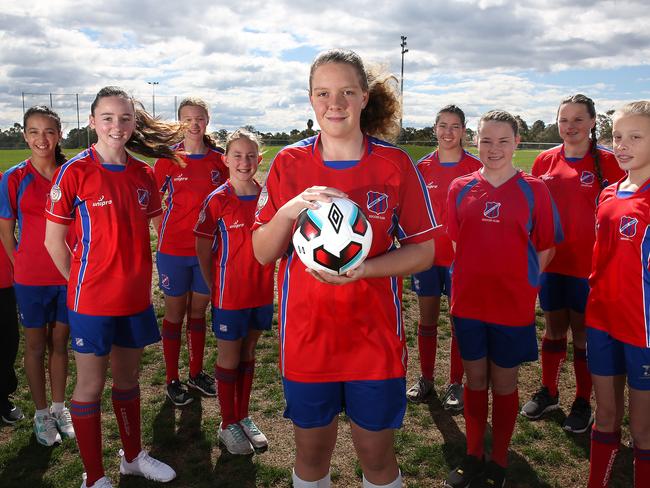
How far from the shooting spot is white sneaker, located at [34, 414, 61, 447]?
4.05 m

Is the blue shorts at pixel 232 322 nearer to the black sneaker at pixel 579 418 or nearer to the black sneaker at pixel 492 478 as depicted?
the black sneaker at pixel 492 478

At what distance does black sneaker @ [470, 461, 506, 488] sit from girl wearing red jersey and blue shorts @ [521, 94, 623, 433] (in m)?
1.16

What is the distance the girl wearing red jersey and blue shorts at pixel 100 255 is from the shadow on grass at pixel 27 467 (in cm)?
62

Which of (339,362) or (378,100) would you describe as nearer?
(339,362)

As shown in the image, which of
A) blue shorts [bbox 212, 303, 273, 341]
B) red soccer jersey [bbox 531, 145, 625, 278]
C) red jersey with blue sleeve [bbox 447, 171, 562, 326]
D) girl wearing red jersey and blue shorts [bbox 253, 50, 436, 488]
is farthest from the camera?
red soccer jersey [bbox 531, 145, 625, 278]

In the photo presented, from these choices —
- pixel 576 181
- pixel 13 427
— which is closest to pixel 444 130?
pixel 576 181

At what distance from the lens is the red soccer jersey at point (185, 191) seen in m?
4.89

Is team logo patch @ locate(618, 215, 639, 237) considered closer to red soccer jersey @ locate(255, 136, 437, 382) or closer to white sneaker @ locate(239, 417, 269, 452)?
red soccer jersey @ locate(255, 136, 437, 382)

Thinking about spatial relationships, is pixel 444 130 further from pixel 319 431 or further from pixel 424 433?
pixel 319 431

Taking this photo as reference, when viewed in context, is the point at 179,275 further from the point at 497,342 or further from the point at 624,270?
the point at 624,270

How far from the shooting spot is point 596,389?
10.6ft

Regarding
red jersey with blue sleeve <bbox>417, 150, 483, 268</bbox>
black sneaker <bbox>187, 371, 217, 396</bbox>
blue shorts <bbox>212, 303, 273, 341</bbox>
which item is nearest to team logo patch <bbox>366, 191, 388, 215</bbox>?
blue shorts <bbox>212, 303, 273, 341</bbox>

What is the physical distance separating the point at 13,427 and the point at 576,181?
16.0 ft

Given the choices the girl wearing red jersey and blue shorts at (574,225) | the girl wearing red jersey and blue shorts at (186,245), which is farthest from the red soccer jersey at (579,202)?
the girl wearing red jersey and blue shorts at (186,245)
